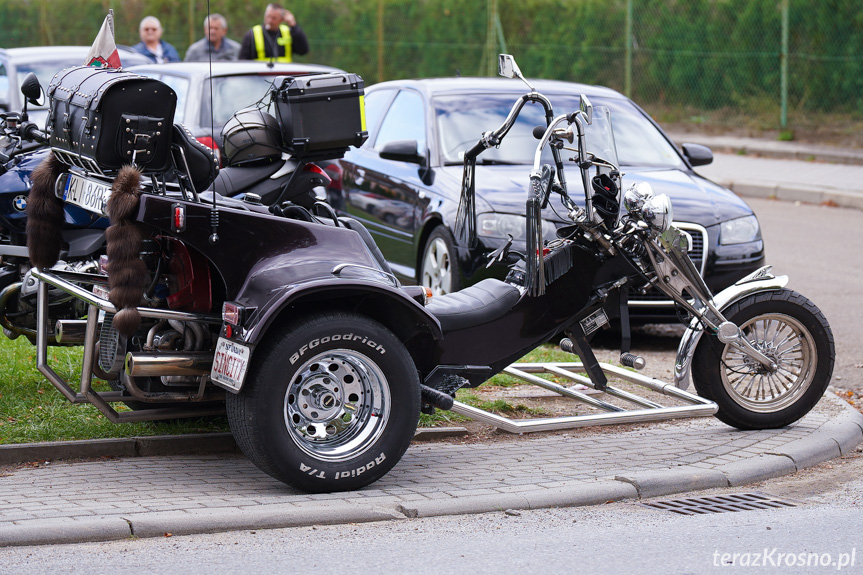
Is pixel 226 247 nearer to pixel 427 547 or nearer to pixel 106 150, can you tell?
pixel 106 150

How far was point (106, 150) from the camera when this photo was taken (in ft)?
17.2

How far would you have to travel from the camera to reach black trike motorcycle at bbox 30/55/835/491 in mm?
5262

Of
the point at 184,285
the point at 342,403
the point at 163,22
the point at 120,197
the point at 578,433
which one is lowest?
the point at 578,433

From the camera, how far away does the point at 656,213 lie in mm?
6137

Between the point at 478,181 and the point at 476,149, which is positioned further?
the point at 478,181

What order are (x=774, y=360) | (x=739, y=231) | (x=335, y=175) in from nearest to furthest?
(x=774, y=360)
(x=739, y=231)
(x=335, y=175)

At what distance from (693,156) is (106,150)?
5.79m

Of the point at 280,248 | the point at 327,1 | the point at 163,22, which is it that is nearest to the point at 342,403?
the point at 280,248

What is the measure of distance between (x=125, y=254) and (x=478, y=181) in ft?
14.1

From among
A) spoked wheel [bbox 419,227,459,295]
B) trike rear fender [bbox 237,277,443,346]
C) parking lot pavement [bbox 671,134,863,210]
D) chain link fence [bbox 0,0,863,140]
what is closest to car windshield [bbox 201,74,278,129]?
spoked wheel [bbox 419,227,459,295]

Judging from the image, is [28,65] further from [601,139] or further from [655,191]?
[601,139]

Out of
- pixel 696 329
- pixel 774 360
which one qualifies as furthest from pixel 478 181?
pixel 774 360

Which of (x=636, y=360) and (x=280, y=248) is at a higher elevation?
(x=280, y=248)

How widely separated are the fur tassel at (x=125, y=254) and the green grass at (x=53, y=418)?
4.13ft
